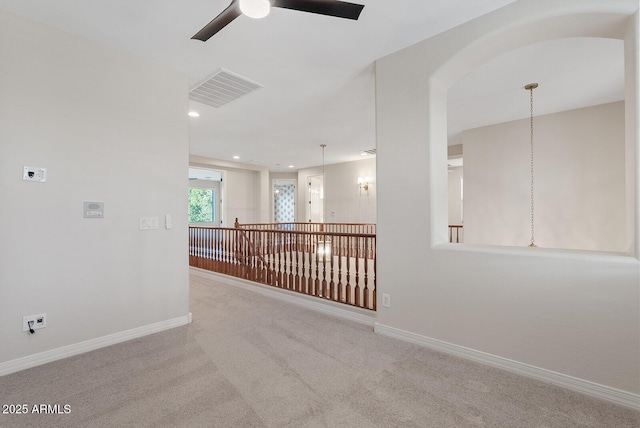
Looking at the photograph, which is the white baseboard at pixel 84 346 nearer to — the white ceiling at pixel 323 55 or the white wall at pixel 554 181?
the white ceiling at pixel 323 55

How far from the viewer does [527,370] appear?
197 centimetres

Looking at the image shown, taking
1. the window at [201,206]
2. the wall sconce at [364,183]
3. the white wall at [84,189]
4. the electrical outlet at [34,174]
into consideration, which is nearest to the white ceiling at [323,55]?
the white wall at [84,189]

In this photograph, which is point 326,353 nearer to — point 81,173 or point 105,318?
point 105,318

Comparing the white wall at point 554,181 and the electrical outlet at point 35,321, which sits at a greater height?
the white wall at point 554,181

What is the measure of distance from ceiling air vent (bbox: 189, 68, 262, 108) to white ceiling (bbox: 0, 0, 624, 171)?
96mm

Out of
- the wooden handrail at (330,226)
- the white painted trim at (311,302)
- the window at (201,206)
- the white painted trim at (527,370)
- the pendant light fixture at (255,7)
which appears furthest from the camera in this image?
the window at (201,206)

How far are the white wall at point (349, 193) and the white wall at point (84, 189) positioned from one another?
567 cm

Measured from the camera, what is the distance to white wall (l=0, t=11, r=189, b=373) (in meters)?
2.03

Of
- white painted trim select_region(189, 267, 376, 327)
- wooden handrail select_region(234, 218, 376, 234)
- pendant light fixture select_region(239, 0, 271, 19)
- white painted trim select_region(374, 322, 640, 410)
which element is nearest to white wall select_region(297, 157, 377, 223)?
wooden handrail select_region(234, 218, 376, 234)

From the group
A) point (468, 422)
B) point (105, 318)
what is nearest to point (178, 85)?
point (105, 318)

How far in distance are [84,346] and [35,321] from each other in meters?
0.41

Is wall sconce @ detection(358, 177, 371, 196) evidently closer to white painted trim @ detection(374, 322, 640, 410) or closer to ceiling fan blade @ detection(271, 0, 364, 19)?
white painted trim @ detection(374, 322, 640, 410)

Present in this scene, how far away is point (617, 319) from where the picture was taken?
5.57 feet

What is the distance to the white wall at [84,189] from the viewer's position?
2031 millimetres
